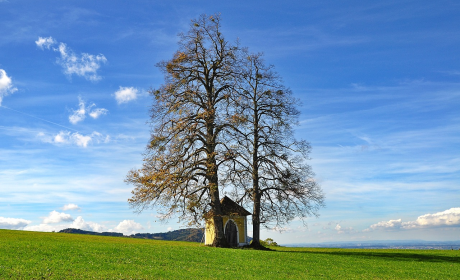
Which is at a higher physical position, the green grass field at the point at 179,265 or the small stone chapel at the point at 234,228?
the small stone chapel at the point at 234,228

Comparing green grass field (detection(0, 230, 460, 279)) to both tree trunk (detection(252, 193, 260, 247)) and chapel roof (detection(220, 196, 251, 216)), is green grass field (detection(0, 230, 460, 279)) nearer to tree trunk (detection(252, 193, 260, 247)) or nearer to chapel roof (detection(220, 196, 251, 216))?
tree trunk (detection(252, 193, 260, 247))

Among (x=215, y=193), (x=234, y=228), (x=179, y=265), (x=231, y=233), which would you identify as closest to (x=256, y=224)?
(x=234, y=228)

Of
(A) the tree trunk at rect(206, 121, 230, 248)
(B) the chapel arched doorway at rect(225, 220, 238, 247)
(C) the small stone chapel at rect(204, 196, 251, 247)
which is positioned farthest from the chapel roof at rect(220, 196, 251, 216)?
(A) the tree trunk at rect(206, 121, 230, 248)

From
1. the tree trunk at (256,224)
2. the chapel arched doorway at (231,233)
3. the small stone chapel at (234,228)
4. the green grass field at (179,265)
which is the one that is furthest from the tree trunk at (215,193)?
the green grass field at (179,265)

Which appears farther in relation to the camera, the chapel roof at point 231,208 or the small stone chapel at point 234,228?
the small stone chapel at point 234,228

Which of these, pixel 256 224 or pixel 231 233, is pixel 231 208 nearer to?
pixel 231 233

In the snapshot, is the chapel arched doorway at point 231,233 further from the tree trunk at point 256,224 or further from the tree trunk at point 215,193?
the tree trunk at point 215,193

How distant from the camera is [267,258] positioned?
25844 mm

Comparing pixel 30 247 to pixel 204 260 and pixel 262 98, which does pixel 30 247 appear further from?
pixel 262 98

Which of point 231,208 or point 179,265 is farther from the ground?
point 231,208

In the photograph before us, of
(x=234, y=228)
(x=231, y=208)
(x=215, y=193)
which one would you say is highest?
(x=215, y=193)

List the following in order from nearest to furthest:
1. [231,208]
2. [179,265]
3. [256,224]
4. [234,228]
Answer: [179,265] < [256,224] < [231,208] < [234,228]

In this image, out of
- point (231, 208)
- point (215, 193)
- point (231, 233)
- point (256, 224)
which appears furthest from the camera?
point (231, 233)

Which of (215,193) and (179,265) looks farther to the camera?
(215,193)
